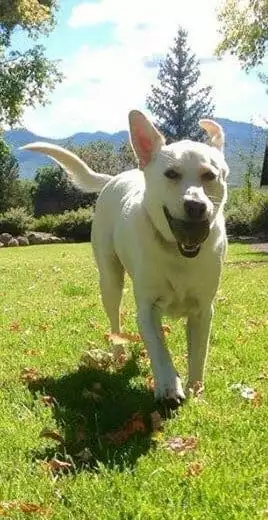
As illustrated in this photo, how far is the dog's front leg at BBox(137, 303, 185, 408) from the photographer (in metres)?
4.57

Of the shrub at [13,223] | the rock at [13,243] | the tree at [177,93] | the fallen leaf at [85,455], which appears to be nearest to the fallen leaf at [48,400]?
the fallen leaf at [85,455]

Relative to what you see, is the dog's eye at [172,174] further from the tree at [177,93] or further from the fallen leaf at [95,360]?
the tree at [177,93]

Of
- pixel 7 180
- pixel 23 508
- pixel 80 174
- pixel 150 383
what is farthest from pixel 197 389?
pixel 7 180

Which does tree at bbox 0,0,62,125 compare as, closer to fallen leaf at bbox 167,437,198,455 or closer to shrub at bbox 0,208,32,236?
shrub at bbox 0,208,32,236

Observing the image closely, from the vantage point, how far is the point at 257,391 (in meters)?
4.94

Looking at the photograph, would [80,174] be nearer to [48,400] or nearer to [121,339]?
[121,339]

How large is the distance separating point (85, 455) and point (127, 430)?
1.42ft

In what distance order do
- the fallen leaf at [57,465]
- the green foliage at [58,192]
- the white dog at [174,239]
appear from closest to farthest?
the fallen leaf at [57,465]
the white dog at [174,239]
the green foliage at [58,192]

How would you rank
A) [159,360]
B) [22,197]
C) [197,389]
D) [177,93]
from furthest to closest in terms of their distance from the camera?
[177,93] < [22,197] < [197,389] < [159,360]

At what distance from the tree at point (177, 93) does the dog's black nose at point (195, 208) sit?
89518 mm

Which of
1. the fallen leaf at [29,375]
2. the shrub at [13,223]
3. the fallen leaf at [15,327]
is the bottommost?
the shrub at [13,223]

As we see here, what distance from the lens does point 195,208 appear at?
434cm

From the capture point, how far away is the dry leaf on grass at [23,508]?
10.7 ft

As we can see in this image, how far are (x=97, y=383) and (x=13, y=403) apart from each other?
638mm
